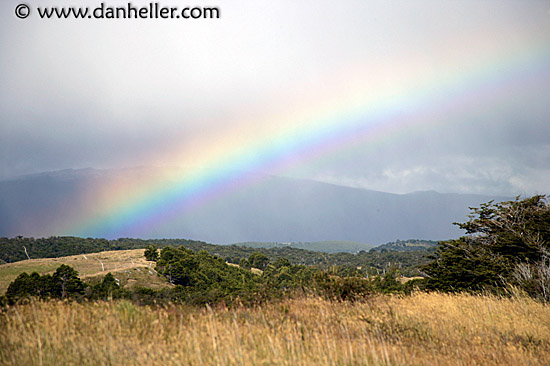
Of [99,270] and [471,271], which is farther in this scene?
[99,270]

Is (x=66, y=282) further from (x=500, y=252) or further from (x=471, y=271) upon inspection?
(x=500, y=252)

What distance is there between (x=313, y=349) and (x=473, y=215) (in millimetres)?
20453

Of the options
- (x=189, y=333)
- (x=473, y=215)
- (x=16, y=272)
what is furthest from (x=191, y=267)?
(x=189, y=333)

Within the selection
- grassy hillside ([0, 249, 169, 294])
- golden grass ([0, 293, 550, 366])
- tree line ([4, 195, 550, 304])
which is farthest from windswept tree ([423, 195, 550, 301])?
grassy hillside ([0, 249, 169, 294])

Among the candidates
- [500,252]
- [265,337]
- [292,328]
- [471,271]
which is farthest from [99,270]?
[265,337]

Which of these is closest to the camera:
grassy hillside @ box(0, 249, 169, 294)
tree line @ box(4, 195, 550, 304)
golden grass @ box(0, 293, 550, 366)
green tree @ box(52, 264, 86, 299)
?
golden grass @ box(0, 293, 550, 366)

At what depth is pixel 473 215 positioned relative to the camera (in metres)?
21.8

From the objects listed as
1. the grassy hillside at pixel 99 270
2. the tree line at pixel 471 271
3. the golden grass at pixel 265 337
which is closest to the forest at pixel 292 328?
the golden grass at pixel 265 337

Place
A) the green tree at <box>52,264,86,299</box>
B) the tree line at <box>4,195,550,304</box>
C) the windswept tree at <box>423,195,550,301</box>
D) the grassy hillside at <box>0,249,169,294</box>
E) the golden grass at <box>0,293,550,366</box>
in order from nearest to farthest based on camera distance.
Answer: the golden grass at <box>0,293,550,366</box>, the tree line at <box>4,195,550,304</box>, the windswept tree at <box>423,195,550,301</box>, the green tree at <box>52,264,86,299</box>, the grassy hillside at <box>0,249,169,294</box>

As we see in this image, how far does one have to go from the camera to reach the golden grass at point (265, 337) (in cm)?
487

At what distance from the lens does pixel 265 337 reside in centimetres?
579

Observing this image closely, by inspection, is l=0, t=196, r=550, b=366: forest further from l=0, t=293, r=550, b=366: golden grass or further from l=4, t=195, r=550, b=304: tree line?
l=4, t=195, r=550, b=304: tree line

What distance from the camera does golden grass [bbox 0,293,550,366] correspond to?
487 cm

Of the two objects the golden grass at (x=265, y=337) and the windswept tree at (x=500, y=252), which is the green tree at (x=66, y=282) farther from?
the windswept tree at (x=500, y=252)
